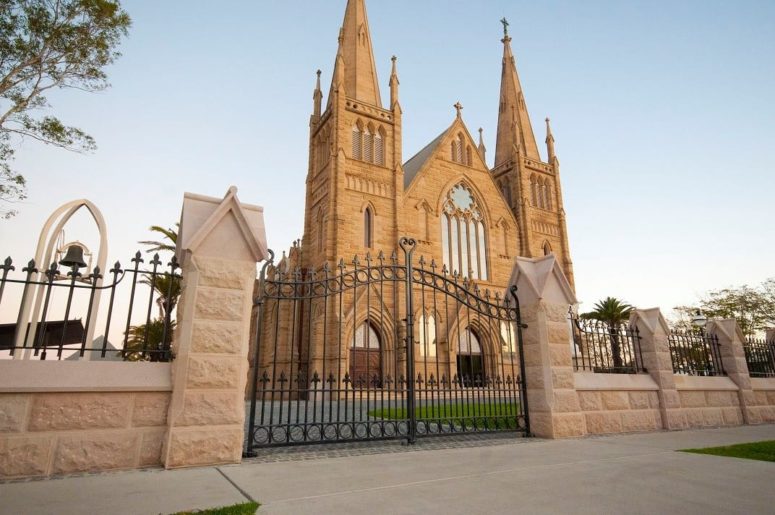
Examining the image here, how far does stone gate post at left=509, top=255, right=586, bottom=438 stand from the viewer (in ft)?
24.6

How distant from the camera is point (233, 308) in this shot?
5469mm

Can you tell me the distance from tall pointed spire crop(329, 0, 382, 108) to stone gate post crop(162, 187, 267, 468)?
77.9 feet

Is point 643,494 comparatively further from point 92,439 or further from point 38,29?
point 38,29

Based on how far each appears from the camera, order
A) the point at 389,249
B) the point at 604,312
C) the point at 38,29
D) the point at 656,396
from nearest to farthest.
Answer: the point at 656,396
the point at 38,29
the point at 389,249
the point at 604,312

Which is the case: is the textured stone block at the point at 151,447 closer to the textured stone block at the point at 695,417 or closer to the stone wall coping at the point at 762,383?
the textured stone block at the point at 695,417

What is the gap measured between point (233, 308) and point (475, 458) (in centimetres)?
359

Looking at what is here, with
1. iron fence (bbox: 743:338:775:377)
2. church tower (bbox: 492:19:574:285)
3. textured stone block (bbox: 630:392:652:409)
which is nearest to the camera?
textured stone block (bbox: 630:392:652:409)

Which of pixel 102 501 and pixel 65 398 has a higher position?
pixel 65 398

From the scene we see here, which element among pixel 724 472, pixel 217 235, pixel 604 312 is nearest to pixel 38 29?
pixel 217 235

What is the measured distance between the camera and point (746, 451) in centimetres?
607

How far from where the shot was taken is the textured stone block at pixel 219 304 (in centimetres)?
529

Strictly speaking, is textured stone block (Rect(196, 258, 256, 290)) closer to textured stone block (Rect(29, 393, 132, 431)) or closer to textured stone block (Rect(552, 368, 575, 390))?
textured stone block (Rect(29, 393, 132, 431))

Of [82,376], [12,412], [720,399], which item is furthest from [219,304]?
[720,399]

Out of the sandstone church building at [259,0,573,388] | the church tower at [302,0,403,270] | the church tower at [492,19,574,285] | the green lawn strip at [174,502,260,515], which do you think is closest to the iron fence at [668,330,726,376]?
the green lawn strip at [174,502,260,515]
